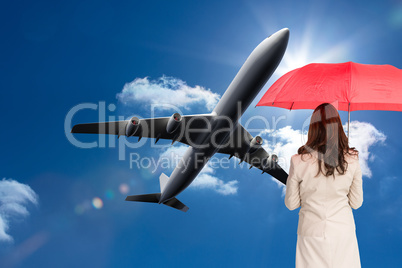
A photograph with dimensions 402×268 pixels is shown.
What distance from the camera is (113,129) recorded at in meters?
19.7

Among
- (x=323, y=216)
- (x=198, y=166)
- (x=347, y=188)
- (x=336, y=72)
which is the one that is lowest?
(x=323, y=216)

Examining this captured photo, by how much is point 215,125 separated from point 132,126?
4801 millimetres

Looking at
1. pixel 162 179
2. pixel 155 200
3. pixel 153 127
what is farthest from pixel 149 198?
pixel 153 127

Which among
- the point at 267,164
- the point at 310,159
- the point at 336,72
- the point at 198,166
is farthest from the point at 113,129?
the point at 310,159

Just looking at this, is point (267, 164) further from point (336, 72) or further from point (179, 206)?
point (336, 72)

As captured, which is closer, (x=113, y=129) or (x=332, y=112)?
(x=332, y=112)

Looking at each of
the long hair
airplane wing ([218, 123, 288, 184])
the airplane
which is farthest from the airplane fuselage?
the long hair

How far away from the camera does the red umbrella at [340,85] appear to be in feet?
25.9

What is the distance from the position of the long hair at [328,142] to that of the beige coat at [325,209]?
9cm

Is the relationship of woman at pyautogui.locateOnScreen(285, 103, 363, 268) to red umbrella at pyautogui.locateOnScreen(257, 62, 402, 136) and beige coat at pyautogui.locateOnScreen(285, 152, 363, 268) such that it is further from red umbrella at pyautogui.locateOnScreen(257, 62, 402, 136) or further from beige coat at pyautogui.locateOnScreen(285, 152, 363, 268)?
red umbrella at pyautogui.locateOnScreen(257, 62, 402, 136)

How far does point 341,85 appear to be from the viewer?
27.0ft

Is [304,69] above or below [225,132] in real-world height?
below

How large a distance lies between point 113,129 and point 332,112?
16426 mm

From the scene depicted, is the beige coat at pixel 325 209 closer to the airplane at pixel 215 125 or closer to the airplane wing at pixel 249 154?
the airplane at pixel 215 125
